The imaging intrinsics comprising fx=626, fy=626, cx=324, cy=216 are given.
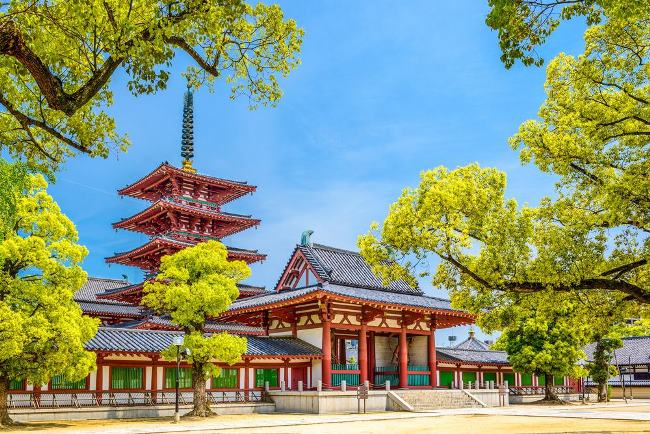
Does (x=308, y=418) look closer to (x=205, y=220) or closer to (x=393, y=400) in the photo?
(x=393, y=400)

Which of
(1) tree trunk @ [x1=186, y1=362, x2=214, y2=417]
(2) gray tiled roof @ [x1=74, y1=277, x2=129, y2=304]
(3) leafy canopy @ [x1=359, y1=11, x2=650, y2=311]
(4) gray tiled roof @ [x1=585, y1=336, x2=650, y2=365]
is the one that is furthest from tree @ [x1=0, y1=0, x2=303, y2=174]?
(4) gray tiled roof @ [x1=585, y1=336, x2=650, y2=365]

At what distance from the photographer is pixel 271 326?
115ft

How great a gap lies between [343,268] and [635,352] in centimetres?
3412

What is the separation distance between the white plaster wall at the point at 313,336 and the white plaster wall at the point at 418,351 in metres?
7.66

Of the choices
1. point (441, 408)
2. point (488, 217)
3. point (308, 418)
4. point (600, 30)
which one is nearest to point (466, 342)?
point (441, 408)

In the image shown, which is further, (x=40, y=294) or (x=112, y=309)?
(x=112, y=309)

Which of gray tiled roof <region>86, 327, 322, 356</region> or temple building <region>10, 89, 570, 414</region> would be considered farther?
temple building <region>10, 89, 570, 414</region>

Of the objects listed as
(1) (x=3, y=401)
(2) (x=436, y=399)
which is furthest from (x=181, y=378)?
(2) (x=436, y=399)

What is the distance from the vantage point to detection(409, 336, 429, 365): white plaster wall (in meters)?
36.4

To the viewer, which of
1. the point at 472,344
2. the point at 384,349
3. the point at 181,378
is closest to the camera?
the point at 181,378

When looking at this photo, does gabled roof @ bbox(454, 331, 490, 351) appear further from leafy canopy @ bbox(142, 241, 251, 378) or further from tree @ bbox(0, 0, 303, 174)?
tree @ bbox(0, 0, 303, 174)

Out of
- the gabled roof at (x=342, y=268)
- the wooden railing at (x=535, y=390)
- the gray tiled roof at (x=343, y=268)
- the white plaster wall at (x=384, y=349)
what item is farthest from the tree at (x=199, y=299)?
the wooden railing at (x=535, y=390)

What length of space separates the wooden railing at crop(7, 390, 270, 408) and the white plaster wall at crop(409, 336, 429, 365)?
33.6 ft

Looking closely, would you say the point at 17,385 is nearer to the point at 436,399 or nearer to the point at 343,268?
the point at 343,268
